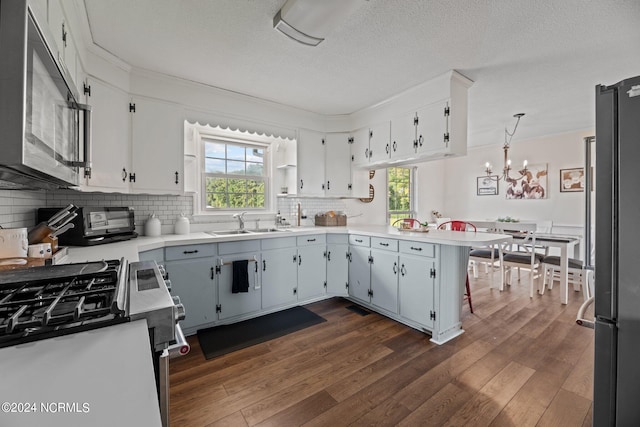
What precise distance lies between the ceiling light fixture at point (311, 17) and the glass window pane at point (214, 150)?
5.86ft

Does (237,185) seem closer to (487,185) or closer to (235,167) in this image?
(235,167)

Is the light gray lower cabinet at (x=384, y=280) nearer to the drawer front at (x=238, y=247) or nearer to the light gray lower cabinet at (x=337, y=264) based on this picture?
the light gray lower cabinet at (x=337, y=264)

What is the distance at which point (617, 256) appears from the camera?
1141 millimetres

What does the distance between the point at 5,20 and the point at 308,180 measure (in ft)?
10.1

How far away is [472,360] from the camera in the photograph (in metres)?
2.17

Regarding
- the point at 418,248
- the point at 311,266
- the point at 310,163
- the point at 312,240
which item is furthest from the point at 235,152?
the point at 418,248

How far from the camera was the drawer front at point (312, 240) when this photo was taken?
319cm

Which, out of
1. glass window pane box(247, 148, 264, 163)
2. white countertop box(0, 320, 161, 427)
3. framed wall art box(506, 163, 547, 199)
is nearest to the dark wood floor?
white countertop box(0, 320, 161, 427)

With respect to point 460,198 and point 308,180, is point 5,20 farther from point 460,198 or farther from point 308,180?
point 460,198

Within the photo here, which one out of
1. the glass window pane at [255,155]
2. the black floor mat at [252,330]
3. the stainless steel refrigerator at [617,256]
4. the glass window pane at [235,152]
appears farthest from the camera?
the glass window pane at [255,155]

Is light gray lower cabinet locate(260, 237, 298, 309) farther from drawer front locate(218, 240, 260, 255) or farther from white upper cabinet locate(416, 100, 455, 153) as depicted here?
white upper cabinet locate(416, 100, 455, 153)

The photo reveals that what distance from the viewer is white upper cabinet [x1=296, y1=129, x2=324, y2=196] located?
3623 millimetres

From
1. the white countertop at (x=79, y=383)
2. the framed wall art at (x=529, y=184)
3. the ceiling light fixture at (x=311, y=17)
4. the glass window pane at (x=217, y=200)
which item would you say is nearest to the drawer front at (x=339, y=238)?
the glass window pane at (x=217, y=200)

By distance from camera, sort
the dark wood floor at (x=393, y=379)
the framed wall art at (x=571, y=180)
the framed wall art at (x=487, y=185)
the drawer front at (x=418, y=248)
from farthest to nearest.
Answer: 1. the framed wall art at (x=487, y=185)
2. the framed wall art at (x=571, y=180)
3. the drawer front at (x=418, y=248)
4. the dark wood floor at (x=393, y=379)
